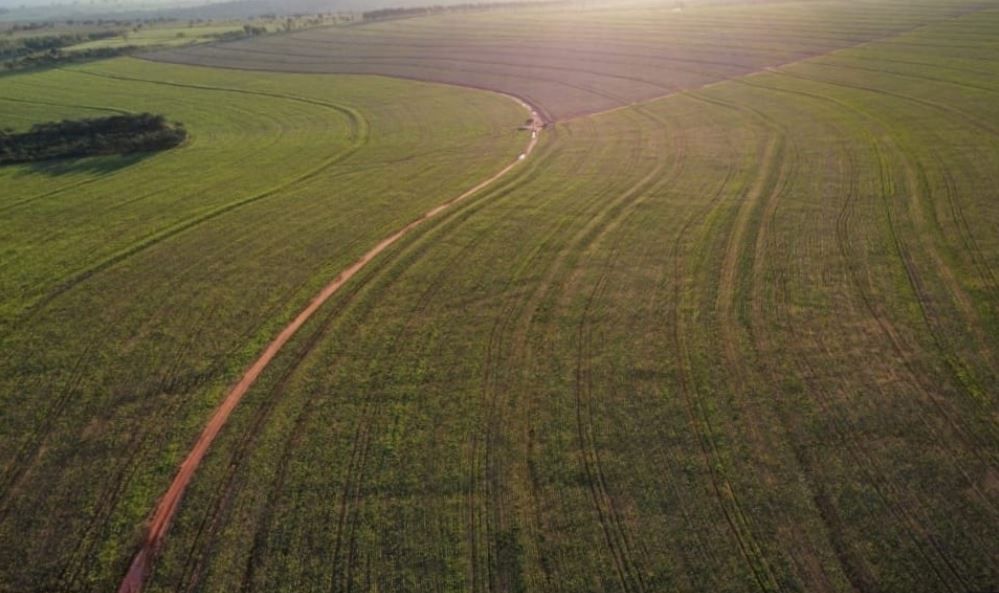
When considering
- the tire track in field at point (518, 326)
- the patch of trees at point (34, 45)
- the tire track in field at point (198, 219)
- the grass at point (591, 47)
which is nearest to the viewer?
the tire track in field at point (518, 326)

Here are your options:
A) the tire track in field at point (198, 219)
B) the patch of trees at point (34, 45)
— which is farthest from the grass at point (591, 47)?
the patch of trees at point (34, 45)

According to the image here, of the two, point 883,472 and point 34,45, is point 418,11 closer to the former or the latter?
point 34,45

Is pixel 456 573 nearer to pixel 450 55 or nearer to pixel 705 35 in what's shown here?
pixel 450 55

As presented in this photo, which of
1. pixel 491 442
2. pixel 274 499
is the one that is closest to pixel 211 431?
pixel 274 499

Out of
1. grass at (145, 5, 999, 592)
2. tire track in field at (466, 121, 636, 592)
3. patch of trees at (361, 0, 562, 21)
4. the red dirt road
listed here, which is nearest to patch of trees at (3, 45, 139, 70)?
patch of trees at (361, 0, 562, 21)

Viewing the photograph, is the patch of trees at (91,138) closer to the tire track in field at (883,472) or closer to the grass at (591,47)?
the grass at (591,47)

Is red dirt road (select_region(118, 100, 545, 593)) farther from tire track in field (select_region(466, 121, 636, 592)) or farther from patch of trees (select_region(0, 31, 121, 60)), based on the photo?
patch of trees (select_region(0, 31, 121, 60))

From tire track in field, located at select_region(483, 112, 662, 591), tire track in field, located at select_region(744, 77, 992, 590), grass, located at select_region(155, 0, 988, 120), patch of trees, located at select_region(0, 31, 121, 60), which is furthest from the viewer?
patch of trees, located at select_region(0, 31, 121, 60)
